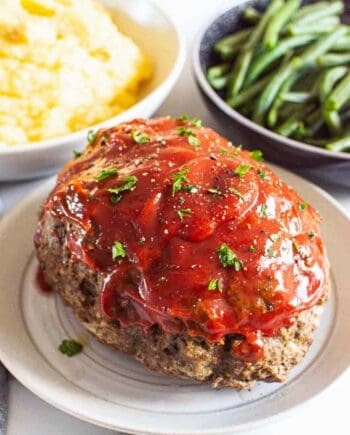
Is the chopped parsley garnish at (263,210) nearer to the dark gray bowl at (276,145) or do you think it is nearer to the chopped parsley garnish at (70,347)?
the chopped parsley garnish at (70,347)

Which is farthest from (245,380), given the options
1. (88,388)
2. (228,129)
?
(228,129)

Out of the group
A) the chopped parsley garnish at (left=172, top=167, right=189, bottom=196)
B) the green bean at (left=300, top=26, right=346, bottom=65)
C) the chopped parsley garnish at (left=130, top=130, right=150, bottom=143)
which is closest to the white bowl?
the chopped parsley garnish at (left=130, top=130, right=150, bottom=143)

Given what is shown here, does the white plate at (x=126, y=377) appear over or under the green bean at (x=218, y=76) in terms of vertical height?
under

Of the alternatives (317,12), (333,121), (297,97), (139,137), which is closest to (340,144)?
(333,121)

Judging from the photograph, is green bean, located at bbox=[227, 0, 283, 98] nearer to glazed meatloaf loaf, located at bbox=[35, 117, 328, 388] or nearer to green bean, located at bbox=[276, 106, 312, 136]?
green bean, located at bbox=[276, 106, 312, 136]

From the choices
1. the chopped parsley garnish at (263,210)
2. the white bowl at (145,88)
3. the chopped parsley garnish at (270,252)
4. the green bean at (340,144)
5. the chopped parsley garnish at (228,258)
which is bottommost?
the white bowl at (145,88)

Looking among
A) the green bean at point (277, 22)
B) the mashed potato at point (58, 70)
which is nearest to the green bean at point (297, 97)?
the green bean at point (277, 22)
